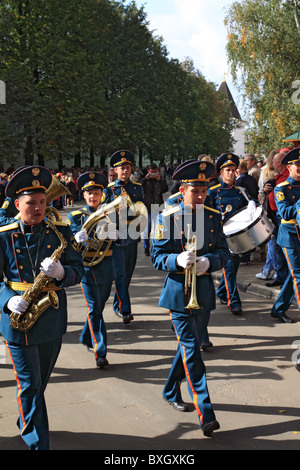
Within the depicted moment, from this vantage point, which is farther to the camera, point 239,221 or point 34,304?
point 239,221

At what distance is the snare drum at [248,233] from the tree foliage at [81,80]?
2298 centimetres

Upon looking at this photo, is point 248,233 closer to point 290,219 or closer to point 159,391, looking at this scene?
point 290,219

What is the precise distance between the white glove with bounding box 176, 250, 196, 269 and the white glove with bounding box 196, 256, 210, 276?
90 mm

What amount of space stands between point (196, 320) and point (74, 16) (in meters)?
A: 30.9


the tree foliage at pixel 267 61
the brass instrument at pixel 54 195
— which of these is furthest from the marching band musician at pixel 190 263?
the tree foliage at pixel 267 61

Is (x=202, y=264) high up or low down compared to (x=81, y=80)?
down

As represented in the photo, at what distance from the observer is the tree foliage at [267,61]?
89.7ft

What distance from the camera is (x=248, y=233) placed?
26.0ft

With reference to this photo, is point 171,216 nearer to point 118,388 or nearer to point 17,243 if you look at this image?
point 17,243

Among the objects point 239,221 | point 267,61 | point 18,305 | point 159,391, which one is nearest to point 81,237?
point 159,391

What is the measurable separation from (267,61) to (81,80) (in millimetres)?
10040

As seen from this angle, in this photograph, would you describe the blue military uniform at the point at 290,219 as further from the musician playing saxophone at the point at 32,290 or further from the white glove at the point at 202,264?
→ the musician playing saxophone at the point at 32,290
